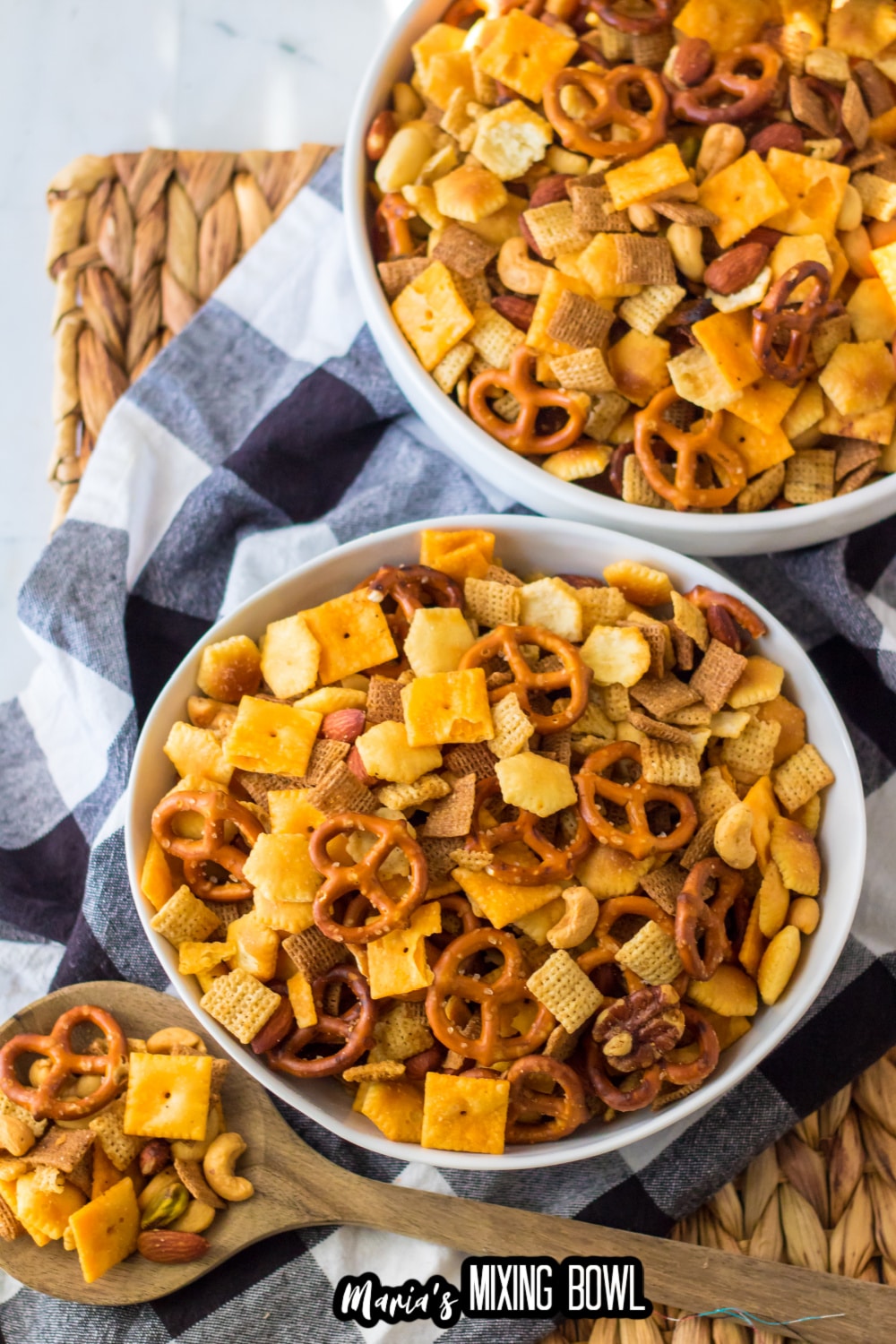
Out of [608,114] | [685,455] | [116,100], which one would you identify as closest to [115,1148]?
[685,455]

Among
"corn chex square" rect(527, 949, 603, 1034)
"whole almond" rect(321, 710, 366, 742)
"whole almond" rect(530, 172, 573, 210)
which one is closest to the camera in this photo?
"corn chex square" rect(527, 949, 603, 1034)

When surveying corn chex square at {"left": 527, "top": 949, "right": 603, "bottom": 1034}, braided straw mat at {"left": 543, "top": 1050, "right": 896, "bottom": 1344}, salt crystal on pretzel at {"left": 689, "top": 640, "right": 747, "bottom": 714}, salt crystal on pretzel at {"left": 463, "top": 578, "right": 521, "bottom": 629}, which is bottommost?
braided straw mat at {"left": 543, "top": 1050, "right": 896, "bottom": 1344}

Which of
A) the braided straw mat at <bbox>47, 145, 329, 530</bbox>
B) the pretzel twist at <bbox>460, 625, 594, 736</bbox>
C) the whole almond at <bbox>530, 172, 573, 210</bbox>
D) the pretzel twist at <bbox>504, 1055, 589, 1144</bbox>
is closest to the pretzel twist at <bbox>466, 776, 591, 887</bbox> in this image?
the pretzel twist at <bbox>460, 625, 594, 736</bbox>

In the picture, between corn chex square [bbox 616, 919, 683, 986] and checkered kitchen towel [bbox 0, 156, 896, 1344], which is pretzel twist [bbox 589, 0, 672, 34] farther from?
corn chex square [bbox 616, 919, 683, 986]

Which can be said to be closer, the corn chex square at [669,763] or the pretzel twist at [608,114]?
the corn chex square at [669,763]

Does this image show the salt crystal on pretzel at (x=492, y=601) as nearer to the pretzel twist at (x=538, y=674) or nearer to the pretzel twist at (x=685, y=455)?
the pretzel twist at (x=538, y=674)

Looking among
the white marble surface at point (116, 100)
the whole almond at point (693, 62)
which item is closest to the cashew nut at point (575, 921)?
the whole almond at point (693, 62)
